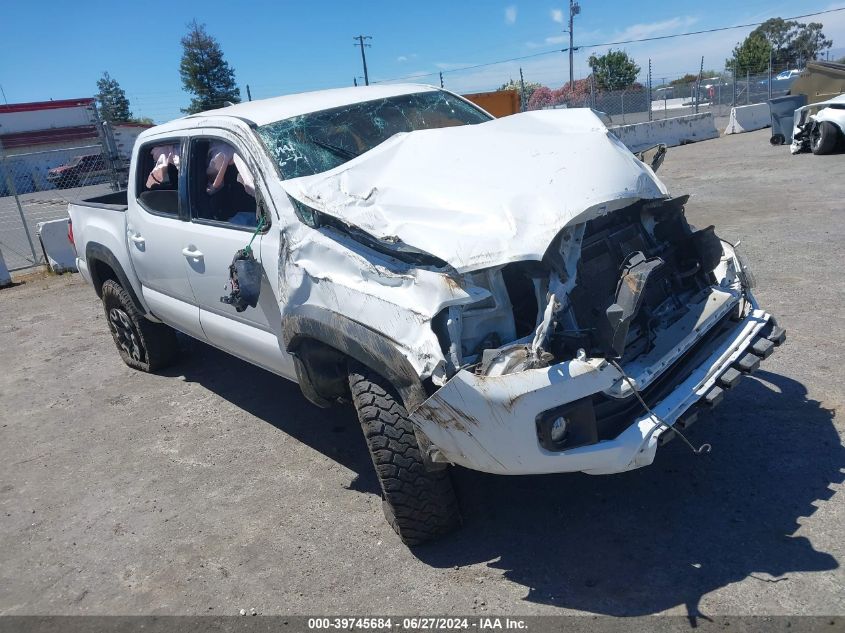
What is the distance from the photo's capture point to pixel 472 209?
286 centimetres

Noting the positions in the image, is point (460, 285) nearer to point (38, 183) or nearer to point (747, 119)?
point (38, 183)

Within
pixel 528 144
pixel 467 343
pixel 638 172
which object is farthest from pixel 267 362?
pixel 638 172

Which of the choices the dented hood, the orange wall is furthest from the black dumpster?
the dented hood

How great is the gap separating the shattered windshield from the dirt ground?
175cm

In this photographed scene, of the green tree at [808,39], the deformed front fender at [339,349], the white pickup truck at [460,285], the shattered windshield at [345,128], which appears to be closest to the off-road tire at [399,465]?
the white pickup truck at [460,285]

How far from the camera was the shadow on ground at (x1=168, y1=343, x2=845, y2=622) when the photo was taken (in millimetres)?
2723

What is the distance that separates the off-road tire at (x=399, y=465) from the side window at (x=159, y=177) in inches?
85.7

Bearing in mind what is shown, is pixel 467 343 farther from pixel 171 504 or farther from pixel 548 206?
pixel 171 504

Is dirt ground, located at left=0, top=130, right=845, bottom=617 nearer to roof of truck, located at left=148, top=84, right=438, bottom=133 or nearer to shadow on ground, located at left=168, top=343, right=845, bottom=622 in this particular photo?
shadow on ground, located at left=168, top=343, right=845, bottom=622

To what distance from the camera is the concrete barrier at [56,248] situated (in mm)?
10883

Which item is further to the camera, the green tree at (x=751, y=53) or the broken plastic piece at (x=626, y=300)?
the green tree at (x=751, y=53)

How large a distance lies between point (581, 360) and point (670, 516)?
1.08m

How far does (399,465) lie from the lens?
296 centimetres

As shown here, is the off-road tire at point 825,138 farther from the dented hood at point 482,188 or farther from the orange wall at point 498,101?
the dented hood at point 482,188
